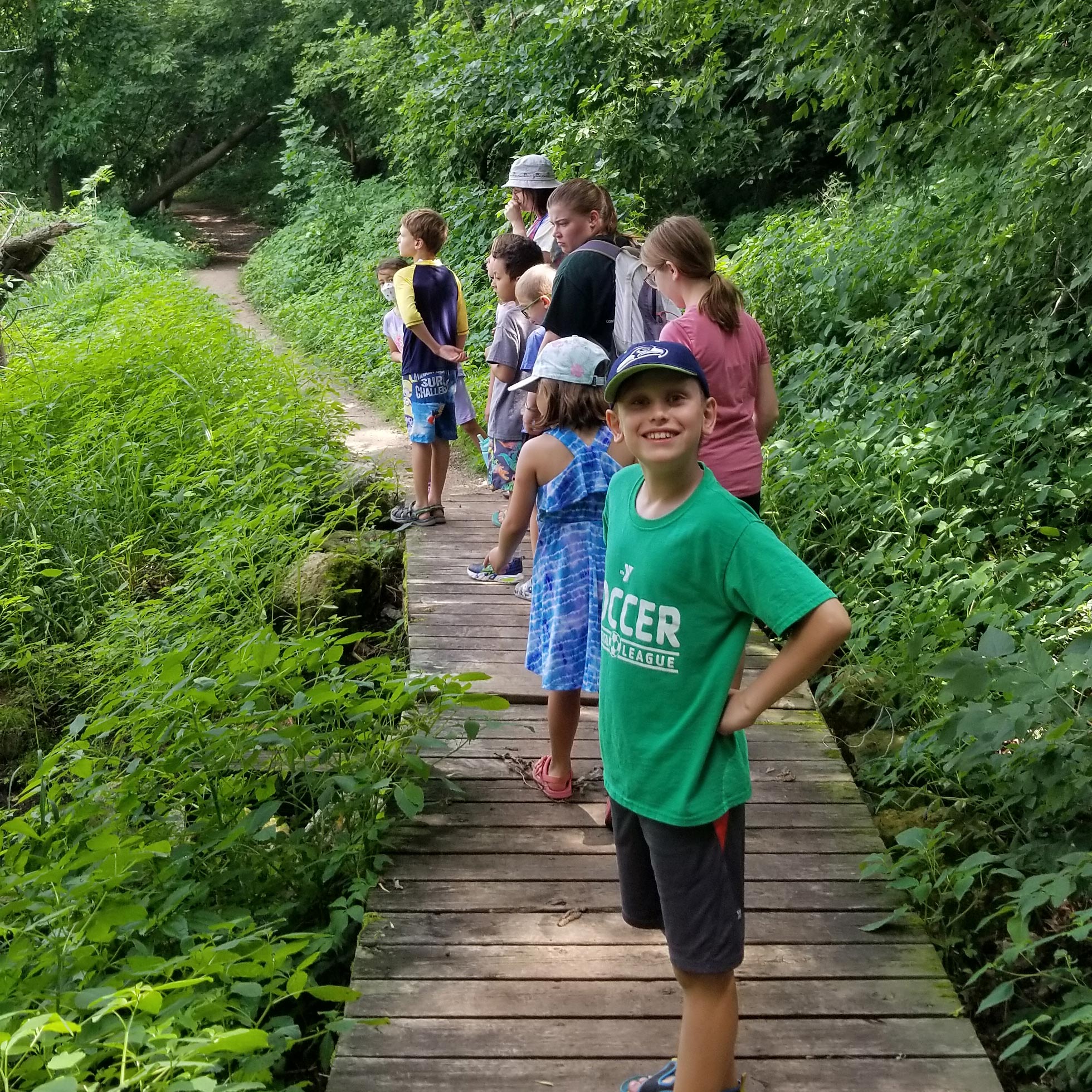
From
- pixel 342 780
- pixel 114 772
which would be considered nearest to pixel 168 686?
pixel 114 772

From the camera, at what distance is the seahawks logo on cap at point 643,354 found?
2.33m

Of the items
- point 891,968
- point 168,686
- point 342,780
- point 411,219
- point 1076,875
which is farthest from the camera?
point 411,219

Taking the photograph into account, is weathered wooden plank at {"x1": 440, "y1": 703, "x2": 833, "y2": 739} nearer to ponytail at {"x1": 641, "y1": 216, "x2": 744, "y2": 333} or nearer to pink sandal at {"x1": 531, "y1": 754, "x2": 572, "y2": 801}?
pink sandal at {"x1": 531, "y1": 754, "x2": 572, "y2": 801}

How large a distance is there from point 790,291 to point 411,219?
388cm

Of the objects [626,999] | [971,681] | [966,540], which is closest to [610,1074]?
[626,999]

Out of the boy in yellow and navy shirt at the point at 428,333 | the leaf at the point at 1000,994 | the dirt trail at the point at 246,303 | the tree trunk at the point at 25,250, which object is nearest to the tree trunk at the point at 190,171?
the dirt trail at the point at 246,303

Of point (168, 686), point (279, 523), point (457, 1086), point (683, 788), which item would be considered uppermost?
point (683, 788)

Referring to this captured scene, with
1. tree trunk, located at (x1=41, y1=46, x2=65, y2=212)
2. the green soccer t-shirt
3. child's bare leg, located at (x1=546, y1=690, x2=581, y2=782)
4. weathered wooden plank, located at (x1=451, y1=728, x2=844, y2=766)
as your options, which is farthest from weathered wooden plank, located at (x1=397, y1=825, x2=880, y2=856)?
tree trunk, located at (x1=41, y1=46, x2=65, y2=212)

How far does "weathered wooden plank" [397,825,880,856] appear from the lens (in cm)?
366

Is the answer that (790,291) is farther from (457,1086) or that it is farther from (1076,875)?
(457,1086)

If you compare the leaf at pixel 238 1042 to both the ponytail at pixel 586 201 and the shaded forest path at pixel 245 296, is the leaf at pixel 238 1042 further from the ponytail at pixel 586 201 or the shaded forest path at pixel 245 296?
the shaded forest path at pixel 245 296

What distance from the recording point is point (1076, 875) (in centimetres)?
285

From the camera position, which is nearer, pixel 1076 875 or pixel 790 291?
pixel 1076 875

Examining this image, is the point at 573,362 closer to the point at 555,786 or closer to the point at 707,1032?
the point at 555,786
